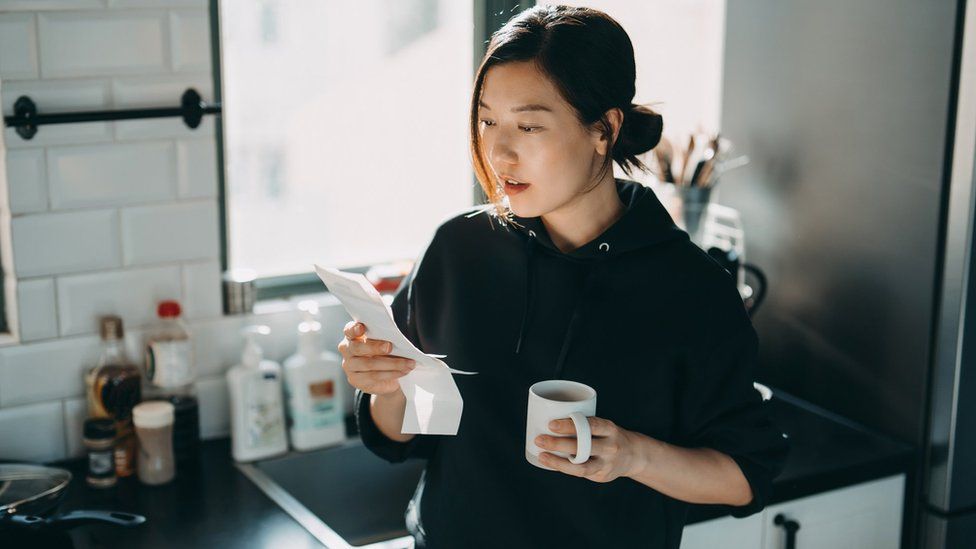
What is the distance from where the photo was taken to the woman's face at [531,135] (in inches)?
53.2

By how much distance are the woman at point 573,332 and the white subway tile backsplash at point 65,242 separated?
24.9 inches

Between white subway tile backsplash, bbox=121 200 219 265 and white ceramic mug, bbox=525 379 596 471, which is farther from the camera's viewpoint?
white subway tile backsplash, bbox=121 200 219 265

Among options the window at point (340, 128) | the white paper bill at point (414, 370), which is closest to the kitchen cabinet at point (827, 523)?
the white paper bill at point (414, 370)

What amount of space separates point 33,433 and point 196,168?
543 mm

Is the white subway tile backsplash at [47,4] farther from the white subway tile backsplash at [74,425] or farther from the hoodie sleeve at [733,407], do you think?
the hoodie sleeve at [733,407]

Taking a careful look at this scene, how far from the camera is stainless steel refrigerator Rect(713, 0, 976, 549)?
190cm

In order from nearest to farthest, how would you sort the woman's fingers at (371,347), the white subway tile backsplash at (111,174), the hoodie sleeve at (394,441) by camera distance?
the woman's fingers at (371,347), the hoodie sleeve at (394,441), the white subway tile backsplash at (111,174)

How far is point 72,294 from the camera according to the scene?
1.84 m

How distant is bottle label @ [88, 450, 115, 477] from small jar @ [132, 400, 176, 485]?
5cm

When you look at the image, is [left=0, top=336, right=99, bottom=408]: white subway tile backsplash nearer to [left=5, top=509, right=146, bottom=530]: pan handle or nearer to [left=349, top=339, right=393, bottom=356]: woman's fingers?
[left=5, top=509, right=146, bottom=530]: pan handle

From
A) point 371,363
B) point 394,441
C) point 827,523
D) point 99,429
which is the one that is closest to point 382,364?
point 371,363

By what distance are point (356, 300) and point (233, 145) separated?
0.95m

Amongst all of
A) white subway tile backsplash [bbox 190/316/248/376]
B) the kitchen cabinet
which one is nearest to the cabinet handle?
the kitchen cabinet

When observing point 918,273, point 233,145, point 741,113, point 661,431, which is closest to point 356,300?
point 661,431
